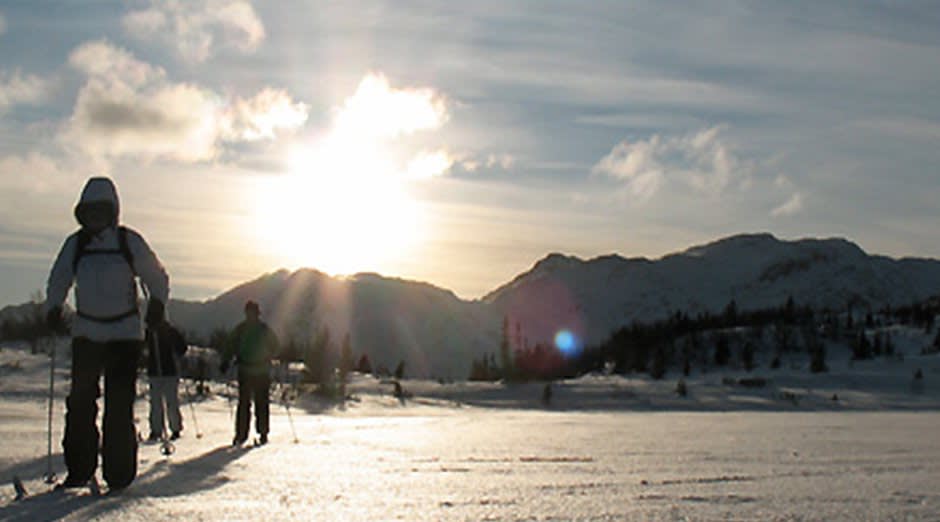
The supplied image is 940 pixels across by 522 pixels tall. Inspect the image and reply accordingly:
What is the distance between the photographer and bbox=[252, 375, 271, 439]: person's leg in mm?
11531

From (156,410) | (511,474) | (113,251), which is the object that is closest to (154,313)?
(113,251)

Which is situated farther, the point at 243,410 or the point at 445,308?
the point at 445,308

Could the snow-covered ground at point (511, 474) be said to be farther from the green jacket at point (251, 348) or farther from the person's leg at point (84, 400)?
the green jacket at point (251, 348)

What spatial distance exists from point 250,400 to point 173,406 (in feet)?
4.01

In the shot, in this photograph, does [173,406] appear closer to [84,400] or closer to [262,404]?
[262,404]

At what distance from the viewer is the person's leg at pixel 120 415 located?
20.4 ft

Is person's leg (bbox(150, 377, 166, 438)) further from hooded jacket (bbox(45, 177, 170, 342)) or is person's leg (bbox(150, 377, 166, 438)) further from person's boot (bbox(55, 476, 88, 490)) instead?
person's boot (bbox(55, 476, 88, 490))

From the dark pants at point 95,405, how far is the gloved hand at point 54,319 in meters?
0.22

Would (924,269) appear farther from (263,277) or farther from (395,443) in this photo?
(395,443)

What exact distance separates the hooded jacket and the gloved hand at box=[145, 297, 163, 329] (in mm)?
39

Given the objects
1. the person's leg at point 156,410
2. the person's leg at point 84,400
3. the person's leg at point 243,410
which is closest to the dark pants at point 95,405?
the person's leg at point 84,400

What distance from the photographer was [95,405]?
21.8ft

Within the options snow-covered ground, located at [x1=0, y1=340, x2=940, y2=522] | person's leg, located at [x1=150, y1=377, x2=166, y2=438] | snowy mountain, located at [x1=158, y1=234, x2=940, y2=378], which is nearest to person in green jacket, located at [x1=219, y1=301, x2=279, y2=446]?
snow-covered ground, located at [x1=0, y1=340, x2=940, y2=522]

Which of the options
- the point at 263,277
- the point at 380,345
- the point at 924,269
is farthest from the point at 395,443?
the point at 924,269
